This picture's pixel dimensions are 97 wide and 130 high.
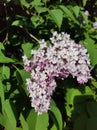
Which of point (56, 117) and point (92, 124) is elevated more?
point (56, 117)

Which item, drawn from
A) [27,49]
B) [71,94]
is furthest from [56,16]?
[71,94]

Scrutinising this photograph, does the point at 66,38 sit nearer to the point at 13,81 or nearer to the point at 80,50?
the point at 80,50

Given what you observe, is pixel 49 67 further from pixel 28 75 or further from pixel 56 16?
pixel 56 16

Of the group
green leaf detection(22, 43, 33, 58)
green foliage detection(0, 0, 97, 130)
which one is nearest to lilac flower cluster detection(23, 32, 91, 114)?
green foliage detection(0, 0, 97, 130)

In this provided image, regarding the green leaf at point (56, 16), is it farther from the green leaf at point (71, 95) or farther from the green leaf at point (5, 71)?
the green leaf at point (71, 95)

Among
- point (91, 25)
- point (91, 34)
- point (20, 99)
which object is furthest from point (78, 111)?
point (91, 25)

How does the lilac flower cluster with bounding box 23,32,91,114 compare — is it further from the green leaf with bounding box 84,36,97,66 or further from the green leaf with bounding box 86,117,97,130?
the green leaf with bounding box 86,117,97,130

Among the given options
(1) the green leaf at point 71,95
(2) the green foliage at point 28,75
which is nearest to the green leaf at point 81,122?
(2) the green foliage at point 28,75
